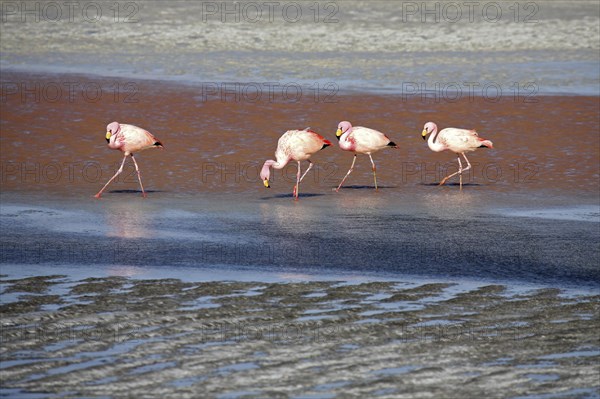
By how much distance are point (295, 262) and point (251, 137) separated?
26.2ft

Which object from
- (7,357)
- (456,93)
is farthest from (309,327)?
(456,93)

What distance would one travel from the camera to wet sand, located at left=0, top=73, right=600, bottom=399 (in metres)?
6.92

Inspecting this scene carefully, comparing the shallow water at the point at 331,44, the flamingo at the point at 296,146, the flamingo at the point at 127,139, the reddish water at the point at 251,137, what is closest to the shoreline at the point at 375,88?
the shallow water at the point at 331,44

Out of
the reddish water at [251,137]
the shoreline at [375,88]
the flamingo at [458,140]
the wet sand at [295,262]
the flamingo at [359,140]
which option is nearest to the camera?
the wet sand at [295,262]

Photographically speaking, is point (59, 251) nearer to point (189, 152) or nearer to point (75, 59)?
point (189, 152)

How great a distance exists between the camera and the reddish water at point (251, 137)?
599 inches

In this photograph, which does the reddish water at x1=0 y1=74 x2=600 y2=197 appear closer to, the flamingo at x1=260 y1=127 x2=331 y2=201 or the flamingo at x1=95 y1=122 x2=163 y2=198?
the flamingo at x1=260 y1=127 x2=331 y2=201

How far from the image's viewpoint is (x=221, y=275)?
9.70 metres

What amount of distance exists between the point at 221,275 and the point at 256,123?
9.54m

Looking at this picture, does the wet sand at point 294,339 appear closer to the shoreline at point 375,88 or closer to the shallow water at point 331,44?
the shoreline at point 375,88

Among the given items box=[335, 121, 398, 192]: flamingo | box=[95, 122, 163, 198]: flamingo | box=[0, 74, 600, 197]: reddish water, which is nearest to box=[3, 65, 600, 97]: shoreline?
box=[0, 74, 600, 197]: reddish water

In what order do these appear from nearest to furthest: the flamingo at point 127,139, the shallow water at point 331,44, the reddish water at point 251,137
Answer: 1. the flamingo at point 127,139
2. the reddish water at point 251,137
3. the shallow water at point 331,44

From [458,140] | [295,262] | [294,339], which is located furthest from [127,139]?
[294,339]

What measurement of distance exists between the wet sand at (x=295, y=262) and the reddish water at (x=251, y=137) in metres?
0.07
